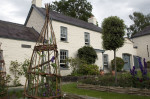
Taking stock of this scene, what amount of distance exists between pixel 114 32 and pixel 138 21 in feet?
117

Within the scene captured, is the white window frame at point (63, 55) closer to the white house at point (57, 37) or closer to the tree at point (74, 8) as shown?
the white house at point (57, 37)

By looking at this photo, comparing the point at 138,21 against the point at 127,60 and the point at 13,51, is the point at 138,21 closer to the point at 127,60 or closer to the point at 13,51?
the point at 127,60

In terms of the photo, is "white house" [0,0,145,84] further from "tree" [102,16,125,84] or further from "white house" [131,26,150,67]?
"tree" [102,16,125,84]

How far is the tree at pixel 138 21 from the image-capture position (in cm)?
4015

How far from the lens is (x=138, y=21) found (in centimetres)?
4078

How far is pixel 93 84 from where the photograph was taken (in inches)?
347

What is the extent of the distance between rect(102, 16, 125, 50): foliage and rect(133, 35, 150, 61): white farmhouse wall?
18.6 m

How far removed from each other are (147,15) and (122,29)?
3690 cm

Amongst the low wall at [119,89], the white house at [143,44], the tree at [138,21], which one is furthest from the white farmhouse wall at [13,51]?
the tree at [138,21]

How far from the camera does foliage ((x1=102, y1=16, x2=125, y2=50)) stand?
9.17 m

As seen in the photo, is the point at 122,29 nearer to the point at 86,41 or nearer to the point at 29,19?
the point at 86,41

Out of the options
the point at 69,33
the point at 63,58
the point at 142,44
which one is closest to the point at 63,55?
the point at 63,58

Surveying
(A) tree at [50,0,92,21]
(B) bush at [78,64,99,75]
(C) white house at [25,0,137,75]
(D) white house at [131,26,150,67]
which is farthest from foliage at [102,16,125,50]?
(A) tree at [50,0,92,21]

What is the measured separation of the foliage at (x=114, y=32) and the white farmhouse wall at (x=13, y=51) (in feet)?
18.1
